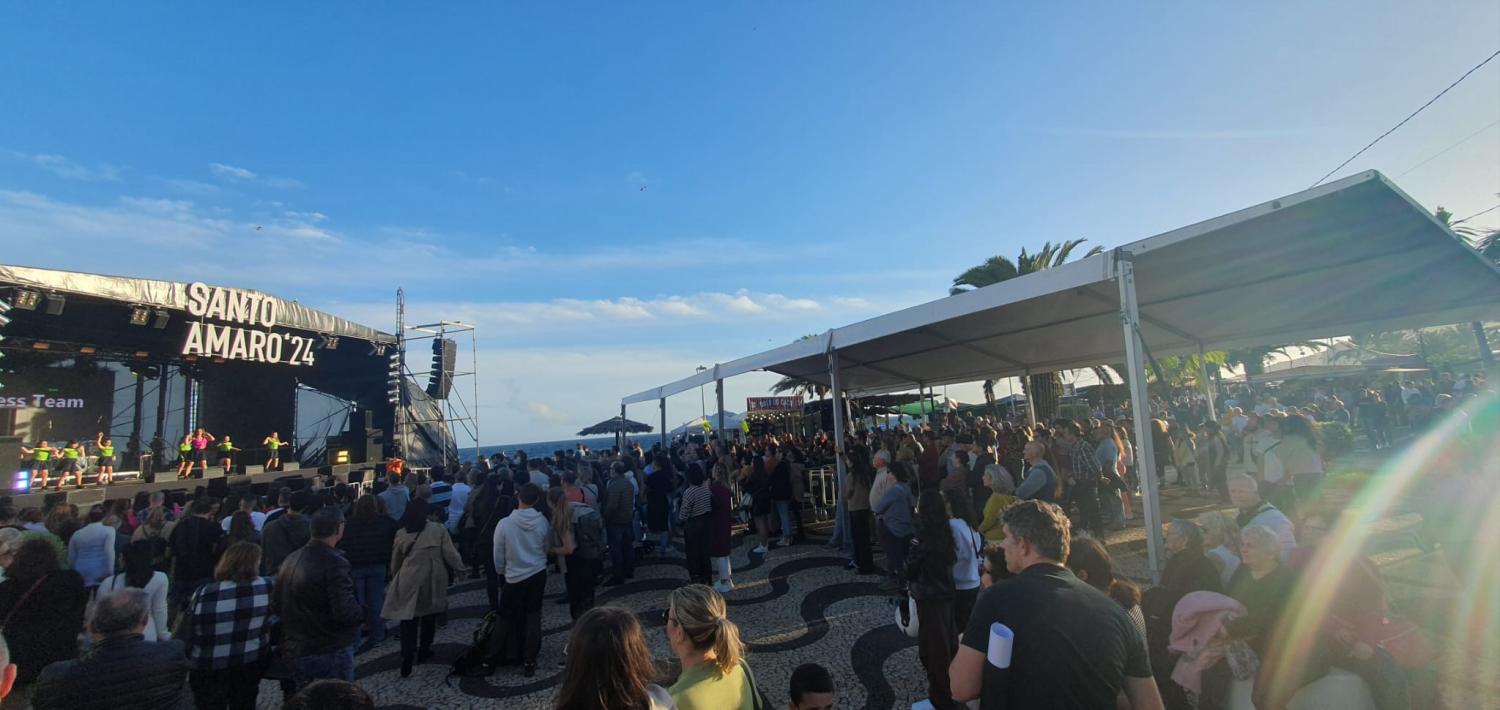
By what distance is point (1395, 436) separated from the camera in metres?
14.4

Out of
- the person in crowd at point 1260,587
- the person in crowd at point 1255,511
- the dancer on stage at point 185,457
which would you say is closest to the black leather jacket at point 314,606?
the person in crowd at point 1260,587

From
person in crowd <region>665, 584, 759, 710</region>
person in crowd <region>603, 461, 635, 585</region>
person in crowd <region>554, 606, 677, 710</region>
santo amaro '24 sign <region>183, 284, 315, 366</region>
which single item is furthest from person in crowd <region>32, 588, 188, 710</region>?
A: santo amaro '24 sign <region>183, 284, 315, 366</region>

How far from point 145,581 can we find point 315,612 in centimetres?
137

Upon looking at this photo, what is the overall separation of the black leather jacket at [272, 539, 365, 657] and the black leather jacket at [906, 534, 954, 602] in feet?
11.8

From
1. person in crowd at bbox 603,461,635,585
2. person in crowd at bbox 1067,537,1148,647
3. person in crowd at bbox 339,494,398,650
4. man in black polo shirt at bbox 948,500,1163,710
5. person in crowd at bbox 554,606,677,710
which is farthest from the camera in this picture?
A: person in crowd at bbox 603,461,635,585

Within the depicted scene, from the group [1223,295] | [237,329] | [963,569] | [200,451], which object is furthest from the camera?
[237,329]

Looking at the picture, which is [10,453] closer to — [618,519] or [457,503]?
[457,503]

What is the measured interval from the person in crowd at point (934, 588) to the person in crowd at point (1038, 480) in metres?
2.00

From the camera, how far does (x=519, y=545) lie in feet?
17.3

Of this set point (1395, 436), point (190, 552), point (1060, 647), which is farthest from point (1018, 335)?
A: point (1395, 436)

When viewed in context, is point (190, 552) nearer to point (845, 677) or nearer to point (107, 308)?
point (845, 677)

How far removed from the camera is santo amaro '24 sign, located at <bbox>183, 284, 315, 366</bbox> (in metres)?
16.2

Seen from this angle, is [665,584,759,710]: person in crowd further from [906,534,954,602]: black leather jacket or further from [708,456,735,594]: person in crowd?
[708,456,735,594]: person in crowd

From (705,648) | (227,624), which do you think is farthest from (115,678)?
(705,648)
